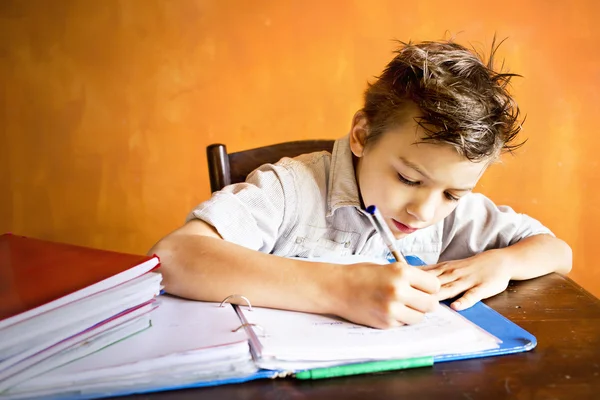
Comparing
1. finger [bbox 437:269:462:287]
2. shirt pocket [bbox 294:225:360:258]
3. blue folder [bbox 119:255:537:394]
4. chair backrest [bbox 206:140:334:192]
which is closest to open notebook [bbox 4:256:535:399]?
blue folder [bbox 119:255:537:394]

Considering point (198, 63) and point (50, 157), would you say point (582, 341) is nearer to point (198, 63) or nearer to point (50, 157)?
point (198, 63)

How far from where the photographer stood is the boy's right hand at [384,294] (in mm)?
581

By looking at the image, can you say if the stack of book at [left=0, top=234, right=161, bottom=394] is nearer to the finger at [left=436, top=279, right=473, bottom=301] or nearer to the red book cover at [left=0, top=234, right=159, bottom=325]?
the red book cover at [left=0, top=234, right=159, bottom=325]

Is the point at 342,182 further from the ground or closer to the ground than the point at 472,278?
further from the ground

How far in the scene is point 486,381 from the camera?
1.59 feet

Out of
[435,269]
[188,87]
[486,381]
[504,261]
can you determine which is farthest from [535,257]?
[188,87]

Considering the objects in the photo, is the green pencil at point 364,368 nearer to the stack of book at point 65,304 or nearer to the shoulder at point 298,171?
the stack of book at point 65,304

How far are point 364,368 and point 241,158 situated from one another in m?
0.70

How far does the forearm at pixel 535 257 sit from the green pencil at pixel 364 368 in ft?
1.15

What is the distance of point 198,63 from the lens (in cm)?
175

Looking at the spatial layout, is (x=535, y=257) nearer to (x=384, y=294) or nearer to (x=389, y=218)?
(x=389, y=218)

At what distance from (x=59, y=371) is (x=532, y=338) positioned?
1.52ft

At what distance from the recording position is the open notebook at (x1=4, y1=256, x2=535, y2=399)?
17.8 inches

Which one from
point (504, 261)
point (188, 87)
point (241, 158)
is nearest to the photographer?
point (504, 261)
